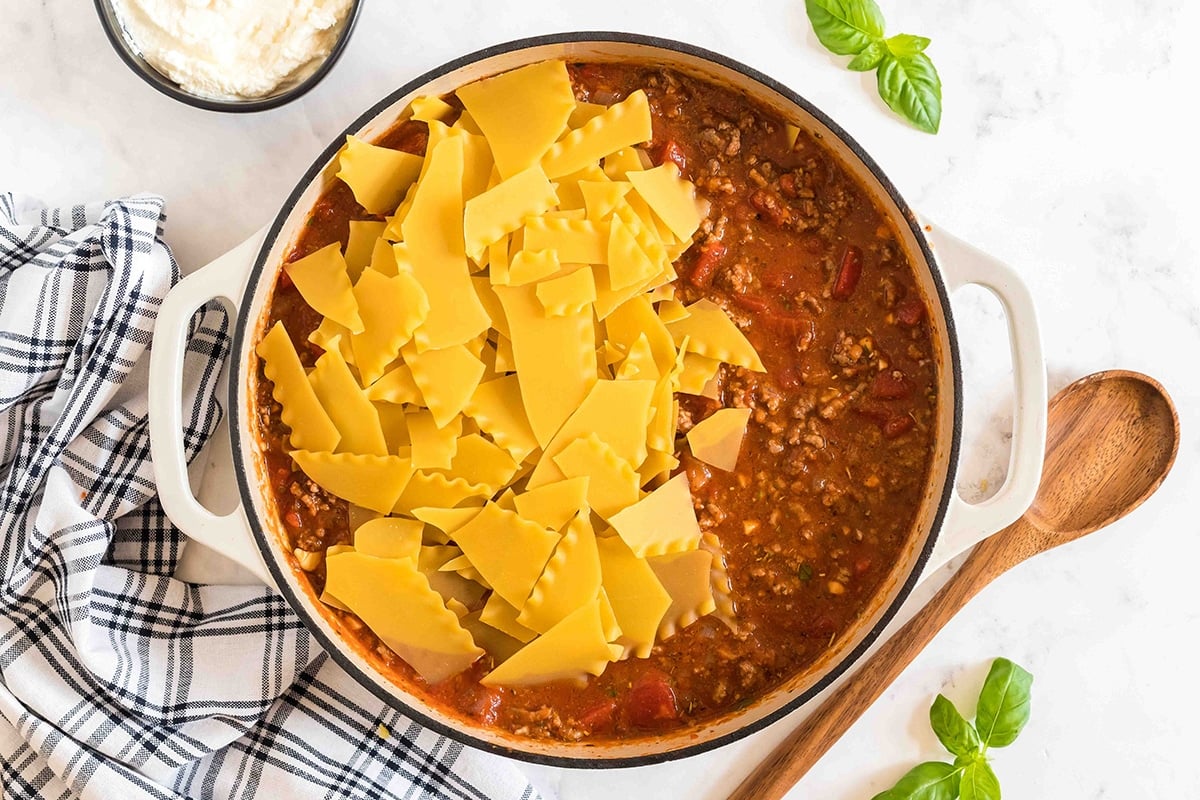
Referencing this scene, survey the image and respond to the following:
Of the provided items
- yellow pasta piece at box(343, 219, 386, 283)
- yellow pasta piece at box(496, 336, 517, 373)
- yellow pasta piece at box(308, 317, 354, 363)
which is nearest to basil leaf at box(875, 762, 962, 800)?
yellow pasta piece at box(496, 336, 517, 373)

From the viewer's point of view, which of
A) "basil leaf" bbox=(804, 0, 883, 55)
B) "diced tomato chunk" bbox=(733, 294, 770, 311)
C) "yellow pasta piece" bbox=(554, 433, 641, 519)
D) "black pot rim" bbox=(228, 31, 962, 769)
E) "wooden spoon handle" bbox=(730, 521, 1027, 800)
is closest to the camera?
"black pot rim" bbox=(228, 31, 962, 769)

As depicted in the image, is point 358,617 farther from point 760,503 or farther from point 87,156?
point 87,156

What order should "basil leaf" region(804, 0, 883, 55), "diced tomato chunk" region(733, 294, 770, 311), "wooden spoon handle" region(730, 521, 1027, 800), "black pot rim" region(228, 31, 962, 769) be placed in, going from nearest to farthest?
"black pot rim" region(228, 31, 962, 769) < "diced tomato chunk" region(733, 294, 770, 311) < "basil leaf" region(804, 0, 883, 55) < "wooden spoon handle" region(730, 521, 1027, 800)

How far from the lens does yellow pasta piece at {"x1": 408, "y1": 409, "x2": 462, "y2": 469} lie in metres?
2.49

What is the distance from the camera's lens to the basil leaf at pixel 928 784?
2814mm

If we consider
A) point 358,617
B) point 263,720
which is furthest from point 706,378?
point 263,720

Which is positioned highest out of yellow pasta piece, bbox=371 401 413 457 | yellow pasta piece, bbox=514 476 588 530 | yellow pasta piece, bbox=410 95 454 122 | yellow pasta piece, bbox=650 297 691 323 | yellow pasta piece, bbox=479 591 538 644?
yellow pasta piece, bbox=410 95 454 122

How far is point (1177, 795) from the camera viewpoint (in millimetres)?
2980

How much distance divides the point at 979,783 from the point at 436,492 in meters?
1.73

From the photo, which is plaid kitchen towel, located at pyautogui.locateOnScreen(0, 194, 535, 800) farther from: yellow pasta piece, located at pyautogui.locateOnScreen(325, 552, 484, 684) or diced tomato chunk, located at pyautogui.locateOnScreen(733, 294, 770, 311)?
diced tomato chunk, located at pyautogui.locateOnScreen(733, 294, 770, 311)

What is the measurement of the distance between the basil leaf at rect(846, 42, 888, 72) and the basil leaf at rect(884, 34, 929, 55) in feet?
0.11

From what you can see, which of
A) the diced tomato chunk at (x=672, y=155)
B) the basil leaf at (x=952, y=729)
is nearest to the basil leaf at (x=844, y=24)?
the diced tomato chunk at (x=672, y=155)

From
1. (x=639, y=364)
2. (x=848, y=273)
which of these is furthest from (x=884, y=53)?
(x=639, y=364)

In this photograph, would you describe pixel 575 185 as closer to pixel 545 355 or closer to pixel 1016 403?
pixel 545 355
